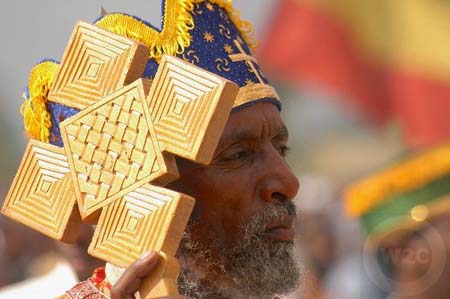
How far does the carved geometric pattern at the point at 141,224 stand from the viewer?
349 cm

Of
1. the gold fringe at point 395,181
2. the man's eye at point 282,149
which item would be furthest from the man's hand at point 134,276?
the gold fringe at point 395,181

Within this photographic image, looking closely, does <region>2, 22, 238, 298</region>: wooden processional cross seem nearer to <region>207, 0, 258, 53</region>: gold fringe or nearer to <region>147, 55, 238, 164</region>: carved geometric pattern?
<region>147, 55, 238, 164</region>: carved geometric pattern

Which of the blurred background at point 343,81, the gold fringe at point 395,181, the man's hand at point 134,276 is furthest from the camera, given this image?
the blurred background at point 343,81

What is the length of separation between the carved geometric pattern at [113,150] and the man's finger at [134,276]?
0.20 metres

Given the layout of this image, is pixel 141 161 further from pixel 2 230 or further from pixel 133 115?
pixel 2 230

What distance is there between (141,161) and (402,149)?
654 cm

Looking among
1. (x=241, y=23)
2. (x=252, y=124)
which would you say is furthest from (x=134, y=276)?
(x=241, y=23)

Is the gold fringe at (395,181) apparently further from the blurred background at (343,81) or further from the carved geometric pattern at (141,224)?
the carved geometric pattern at (141,224)

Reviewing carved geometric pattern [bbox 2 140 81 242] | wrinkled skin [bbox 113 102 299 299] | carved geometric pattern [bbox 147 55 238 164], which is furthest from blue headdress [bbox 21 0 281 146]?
carved geometric pattern [bbox 147 55 238 164]

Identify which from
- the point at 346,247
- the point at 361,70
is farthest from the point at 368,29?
the point at 346,247

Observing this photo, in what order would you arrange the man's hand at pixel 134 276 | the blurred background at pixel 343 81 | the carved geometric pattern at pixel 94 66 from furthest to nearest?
the blurred background at pixel 343 81 < the carved geometric pattern at pixel 94 66 < the man's hand at pixel 134 276

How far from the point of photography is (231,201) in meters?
4.27

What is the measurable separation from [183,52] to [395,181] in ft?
10.1

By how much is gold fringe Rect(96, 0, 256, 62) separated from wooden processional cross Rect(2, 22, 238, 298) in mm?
488
